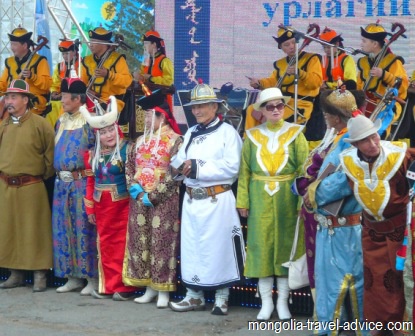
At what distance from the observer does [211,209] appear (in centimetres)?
733

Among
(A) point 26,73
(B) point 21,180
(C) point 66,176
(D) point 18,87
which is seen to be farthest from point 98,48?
(C) point 66,176

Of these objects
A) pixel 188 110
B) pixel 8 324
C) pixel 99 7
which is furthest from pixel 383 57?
pixel 99 7

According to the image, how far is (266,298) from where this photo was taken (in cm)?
716

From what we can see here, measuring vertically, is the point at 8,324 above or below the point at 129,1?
below

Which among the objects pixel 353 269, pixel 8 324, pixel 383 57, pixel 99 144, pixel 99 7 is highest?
pixel 99 7

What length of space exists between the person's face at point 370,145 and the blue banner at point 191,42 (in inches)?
221

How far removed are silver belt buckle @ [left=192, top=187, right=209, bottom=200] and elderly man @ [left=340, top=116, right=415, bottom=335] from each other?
1.64 meters

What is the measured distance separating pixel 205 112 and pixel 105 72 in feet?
9.10

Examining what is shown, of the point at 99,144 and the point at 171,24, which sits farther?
the point at 171,24

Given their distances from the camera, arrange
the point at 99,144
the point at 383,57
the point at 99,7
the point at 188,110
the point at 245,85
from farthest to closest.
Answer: the point at 99,7
the point at 245,85
the point at 188,110
the point at 383,57
the point at 99,144

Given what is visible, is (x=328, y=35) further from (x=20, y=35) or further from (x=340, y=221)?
(x=340, y=221)

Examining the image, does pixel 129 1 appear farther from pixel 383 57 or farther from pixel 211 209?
pixel 211 209

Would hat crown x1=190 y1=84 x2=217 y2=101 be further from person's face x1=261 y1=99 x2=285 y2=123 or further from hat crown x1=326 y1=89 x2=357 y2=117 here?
hat crown x1=326 y1=89 x2=357 y2=117

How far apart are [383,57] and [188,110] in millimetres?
2073
